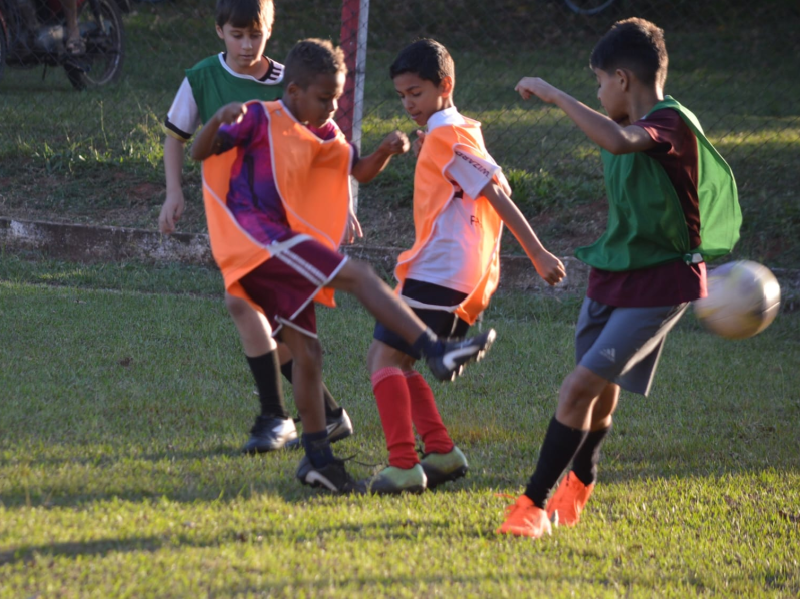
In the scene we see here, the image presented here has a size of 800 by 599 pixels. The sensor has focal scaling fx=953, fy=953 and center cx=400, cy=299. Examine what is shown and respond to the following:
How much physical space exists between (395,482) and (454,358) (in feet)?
2.13

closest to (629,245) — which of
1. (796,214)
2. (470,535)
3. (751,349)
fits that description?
(470,535)

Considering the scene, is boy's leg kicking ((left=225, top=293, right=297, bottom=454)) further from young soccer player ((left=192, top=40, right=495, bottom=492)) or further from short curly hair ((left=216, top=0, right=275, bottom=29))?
short curly hair ((left=216, top=0, right=275, bottom=29))

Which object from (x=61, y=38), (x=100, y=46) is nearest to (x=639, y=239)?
(x=61, y=38)

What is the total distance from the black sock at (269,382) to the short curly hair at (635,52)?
5.47 ft

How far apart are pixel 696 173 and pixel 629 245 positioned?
1.05 feet

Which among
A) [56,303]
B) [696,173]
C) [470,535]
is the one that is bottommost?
[56,303]

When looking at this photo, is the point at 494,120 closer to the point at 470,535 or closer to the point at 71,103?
the point at 71,103

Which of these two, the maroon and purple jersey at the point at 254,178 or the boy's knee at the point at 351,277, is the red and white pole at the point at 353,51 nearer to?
the maroon and purple jersey at the point at 254,178

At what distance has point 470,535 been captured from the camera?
3.11 meters

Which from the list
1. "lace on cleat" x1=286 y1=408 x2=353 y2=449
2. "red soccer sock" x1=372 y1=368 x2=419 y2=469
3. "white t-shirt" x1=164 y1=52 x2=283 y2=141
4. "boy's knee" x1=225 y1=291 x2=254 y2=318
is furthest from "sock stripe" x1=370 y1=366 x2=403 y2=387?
"white t-shirt" x1=164 y1=52 x2=283 y2=141

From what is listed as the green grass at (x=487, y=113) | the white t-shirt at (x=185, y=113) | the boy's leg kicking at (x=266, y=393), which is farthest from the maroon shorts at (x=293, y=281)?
the green grass at (x=487, y=113)

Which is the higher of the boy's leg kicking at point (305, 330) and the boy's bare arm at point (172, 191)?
the boy's bare arm at point (172, 191)

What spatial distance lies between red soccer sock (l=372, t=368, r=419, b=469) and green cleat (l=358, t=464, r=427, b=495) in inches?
0.9

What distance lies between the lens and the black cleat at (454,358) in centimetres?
297
